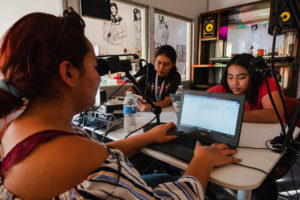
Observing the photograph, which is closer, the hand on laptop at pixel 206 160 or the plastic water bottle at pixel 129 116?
the hand on laptop at pixel 206 160

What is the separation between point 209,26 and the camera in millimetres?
3561

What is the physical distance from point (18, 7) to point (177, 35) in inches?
98.1

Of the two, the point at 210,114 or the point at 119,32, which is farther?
the point at 119,32

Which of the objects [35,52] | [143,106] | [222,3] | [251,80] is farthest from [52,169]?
[222,3]

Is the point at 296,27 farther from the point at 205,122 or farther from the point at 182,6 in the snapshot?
the point at 182,6

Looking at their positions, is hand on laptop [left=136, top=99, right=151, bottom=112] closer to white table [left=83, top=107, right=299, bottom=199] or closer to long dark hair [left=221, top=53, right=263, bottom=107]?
white table [left=83, top=107, right=299, bottom=199]

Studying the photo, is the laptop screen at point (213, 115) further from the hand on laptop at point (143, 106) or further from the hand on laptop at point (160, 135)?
the hand on laptop at point (143, 106)

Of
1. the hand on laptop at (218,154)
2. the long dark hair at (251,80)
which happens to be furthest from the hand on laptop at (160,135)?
the long dark hair at (251,80)

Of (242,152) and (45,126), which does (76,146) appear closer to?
(45,126)

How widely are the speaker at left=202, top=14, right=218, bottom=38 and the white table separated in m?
2.68

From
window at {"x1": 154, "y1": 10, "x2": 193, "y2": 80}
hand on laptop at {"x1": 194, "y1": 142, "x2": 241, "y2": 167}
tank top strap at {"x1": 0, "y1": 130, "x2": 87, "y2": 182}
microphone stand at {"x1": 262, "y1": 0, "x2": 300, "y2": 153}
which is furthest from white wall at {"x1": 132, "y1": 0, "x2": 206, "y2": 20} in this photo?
tank top strap at {"x1": 0, "y1": 130, "x2": 87, "y2": 182}

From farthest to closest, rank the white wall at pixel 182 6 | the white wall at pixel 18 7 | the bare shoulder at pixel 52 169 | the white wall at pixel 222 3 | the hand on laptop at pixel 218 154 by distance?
1. the white wall at pixel 222 3
2. the white wall at pixel 182 6
3. the white wall at pixel 18 7
4. the hand on laptop at pixel 218 154
5. the bare shoulder at pixel 52 169

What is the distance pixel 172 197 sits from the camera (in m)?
0.58

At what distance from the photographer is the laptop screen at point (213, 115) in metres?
0.85
